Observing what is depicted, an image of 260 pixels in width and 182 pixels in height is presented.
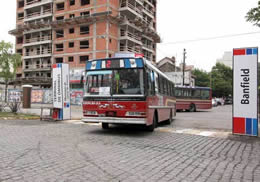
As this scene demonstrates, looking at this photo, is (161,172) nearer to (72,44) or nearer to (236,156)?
(236,156)

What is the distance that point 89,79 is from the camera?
31.3 ft

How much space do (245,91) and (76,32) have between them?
38177 mm

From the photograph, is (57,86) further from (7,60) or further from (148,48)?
(148,48)

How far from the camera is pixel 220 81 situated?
73688mm

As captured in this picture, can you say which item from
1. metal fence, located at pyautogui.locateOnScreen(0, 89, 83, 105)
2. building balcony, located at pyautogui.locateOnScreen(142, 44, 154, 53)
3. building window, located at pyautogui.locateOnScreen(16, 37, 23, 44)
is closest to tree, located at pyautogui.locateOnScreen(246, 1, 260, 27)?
metal fence, located at pyautogui.locateOnScreen(0, 89, 83, 105)

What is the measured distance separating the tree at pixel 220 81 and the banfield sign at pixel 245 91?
67.2 m

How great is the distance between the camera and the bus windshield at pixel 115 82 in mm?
8906

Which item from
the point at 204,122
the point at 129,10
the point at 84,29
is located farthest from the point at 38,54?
the point at 204,122

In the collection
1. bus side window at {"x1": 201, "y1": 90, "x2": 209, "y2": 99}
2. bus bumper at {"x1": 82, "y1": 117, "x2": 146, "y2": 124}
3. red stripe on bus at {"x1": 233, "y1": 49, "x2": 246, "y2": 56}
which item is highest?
red stripe on bus at {"x1": 233, "y1": 49, "x2": 246, "y2": 56}

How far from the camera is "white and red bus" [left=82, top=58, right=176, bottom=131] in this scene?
28.8 feet

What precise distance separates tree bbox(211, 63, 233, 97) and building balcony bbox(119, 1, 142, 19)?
3883 centimetres

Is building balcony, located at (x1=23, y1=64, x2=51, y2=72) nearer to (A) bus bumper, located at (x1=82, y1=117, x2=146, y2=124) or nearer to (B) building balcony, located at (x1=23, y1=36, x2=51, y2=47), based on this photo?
(B) building balcony, located at (x1=23, y1=36, x2=51, y2=47)

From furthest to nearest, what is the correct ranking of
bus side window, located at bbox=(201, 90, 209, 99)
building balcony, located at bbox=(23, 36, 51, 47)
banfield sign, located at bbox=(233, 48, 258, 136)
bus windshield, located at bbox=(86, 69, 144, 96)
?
building balcony, located at bbox=(23, 36, 51, 47), bus side window, located at bbox=(201, 90, 209, 99), banfield sign, located at bbox=(233, 48, 258, 136), bus windshield, located at bbox=(86, 69, 144, 96)

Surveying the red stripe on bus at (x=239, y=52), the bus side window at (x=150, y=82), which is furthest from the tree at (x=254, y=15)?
the bus side window at (x=150, y=82)
